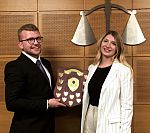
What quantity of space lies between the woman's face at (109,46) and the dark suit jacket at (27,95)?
0.57m

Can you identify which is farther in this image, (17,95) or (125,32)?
(125,32)

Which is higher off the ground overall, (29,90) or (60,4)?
(60,4)

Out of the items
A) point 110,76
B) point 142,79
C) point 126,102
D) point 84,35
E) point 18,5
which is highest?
point 18,5

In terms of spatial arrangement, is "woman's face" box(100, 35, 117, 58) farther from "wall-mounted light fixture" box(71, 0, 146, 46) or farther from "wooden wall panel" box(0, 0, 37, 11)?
"wooden wall panel" box(0, 0, 37, 11)

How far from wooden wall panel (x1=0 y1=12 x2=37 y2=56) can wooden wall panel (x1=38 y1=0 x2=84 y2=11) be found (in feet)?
0.50

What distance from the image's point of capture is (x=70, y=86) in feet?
8.38

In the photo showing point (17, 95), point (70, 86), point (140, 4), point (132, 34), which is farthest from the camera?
point (140, 4)

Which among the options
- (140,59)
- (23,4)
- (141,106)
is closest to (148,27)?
(140,59)

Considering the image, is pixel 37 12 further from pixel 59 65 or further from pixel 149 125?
pixel 149 125

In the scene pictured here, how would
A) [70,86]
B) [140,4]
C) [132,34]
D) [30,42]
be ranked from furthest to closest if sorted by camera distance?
1. [140,4]
2. [132,34]
3. [70,86]
4. [30,42]

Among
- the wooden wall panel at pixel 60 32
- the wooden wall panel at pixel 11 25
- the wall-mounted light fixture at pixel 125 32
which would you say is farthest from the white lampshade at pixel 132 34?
the wooden wall panel at pixel 11 25

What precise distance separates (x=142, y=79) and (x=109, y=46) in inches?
31.5

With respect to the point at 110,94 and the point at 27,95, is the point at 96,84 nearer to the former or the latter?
the point at 110,94

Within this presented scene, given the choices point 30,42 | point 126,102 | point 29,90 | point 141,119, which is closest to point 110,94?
point 126,102
